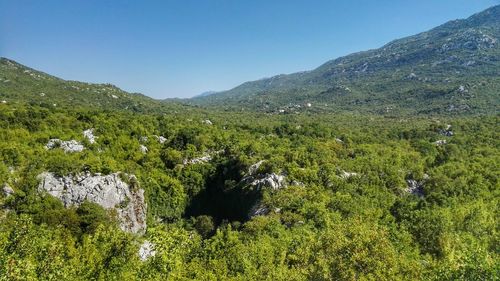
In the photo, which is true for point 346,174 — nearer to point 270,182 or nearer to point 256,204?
point 270,182

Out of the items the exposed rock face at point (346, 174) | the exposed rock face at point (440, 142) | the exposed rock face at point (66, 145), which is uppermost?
the exposed rock face at point (66, 145)

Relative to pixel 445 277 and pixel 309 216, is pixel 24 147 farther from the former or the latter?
pixel 445 277

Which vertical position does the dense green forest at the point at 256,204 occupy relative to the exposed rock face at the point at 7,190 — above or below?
below

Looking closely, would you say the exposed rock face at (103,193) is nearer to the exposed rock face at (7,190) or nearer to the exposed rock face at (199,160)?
the exposed rock face at (7,190)

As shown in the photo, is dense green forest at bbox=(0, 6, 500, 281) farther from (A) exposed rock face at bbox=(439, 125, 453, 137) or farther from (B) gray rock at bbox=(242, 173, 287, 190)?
(A) exposed rock face at bbox=(439, 125, 453, 137)

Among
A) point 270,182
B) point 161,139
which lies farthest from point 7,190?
point 161,139

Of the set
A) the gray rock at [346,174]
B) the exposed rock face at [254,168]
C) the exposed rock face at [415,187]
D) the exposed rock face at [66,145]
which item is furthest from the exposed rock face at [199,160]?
the exposed rock face at [415,187]
